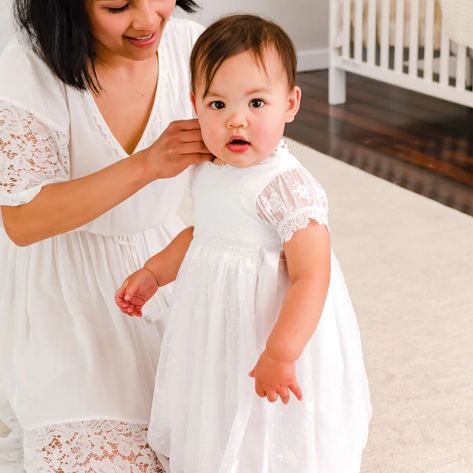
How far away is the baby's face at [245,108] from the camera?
1237mm

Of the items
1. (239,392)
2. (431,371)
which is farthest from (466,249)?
(239,392)

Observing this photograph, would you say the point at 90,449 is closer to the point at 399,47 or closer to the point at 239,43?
the point at 239,43

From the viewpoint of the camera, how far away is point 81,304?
1.62 meters

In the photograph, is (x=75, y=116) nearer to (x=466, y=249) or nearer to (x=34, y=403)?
(x=34, y=403)

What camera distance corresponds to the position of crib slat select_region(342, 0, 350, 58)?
4074 mm

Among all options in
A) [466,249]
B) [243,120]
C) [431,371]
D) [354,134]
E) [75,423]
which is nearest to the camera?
[243,120]

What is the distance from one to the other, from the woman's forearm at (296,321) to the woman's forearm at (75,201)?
0.32 metres

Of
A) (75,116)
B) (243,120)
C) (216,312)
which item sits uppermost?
(243,120)

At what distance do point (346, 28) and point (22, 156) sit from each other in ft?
9.25

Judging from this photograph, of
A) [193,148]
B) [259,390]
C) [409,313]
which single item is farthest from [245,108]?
[409,313]

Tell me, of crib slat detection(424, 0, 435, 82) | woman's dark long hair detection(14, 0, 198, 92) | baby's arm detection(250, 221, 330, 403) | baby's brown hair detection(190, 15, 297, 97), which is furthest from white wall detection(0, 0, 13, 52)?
baby's arm detection(250, 221, 330, 403)

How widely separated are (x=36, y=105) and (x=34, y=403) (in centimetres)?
46

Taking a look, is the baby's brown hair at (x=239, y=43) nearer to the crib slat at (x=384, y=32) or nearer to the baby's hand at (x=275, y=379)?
the baby's hand at (x=275, y=379)

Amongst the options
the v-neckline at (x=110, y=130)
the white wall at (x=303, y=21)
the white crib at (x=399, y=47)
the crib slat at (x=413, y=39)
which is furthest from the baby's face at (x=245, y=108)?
the white wall at (x=303, y=21)
